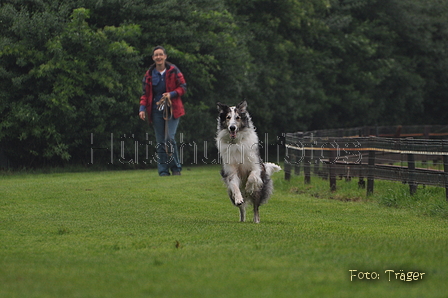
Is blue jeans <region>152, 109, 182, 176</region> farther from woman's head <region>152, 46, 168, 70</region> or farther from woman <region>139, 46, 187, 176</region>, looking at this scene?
woman's head <region>152, 46, 168, 70</region>

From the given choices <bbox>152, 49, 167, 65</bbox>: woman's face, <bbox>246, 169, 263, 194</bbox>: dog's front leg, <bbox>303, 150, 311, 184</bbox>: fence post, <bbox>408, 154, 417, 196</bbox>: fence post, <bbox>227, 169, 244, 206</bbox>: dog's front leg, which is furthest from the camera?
<bbox>303, 150, 311, 184</bbox>: fence post

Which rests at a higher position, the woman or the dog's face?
the woman

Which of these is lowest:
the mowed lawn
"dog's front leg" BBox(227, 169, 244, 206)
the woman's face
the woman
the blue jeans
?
the mowed lawn

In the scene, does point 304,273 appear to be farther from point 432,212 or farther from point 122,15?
point 122,15

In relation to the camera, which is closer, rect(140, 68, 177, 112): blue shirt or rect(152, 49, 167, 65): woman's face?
rect(152, 49, 167, 65): woman's face

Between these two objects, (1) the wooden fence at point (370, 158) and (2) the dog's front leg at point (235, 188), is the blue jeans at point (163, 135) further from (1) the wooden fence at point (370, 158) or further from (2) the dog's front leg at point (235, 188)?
(2) the dog's front leg at point (235, 188)

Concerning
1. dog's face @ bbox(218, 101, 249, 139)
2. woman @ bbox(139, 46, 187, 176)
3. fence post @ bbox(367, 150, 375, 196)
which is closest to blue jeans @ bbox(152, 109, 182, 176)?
woman @ bbox(139, 46, 187, 176)

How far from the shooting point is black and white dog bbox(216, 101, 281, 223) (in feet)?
39.9

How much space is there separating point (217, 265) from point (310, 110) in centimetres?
2926

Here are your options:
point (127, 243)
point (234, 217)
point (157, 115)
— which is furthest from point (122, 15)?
point (127, 243)

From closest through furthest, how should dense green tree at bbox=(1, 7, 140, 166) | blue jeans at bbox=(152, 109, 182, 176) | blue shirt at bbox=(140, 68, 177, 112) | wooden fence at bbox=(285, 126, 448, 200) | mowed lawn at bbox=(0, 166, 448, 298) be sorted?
mowed lawn at bbox=(0, 166, 448, 298), wooden fence at bbox=(285, 126, 448, 200), blue shirt at bbox=(140, 68, 177, 112), blue jeans at bbox=(152, 109, 182, 176), dense green tree at bbox=(1, 7, 140, 166)

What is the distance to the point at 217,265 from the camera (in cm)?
734

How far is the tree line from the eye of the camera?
73.8 ft

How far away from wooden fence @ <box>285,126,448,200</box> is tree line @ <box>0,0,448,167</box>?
6.40 m
